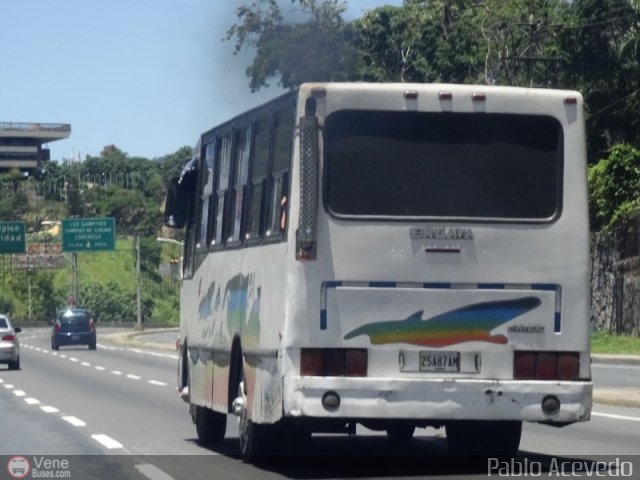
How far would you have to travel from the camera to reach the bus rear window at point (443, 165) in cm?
1190

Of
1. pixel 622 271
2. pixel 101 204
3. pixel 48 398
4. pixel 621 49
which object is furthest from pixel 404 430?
pixel 101 204

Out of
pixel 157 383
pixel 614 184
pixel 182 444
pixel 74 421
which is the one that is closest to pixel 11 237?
pixel 614 184

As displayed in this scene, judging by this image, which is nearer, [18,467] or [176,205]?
[18,467]

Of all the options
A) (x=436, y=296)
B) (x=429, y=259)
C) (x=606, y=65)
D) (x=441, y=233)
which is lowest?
(x=436, y=296)

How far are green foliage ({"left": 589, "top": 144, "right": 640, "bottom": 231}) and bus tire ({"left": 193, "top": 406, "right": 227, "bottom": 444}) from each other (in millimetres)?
30927

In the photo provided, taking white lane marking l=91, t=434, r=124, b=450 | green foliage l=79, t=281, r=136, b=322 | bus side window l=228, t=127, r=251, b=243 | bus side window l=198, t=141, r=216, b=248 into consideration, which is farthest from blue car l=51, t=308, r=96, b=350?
green foliage l=79, t=281, r=136, b=322

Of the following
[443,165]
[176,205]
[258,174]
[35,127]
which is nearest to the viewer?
[443,165]

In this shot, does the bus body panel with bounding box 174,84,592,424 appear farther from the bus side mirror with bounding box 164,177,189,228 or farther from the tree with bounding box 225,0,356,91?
the tree with bounding box 225,0,356,91

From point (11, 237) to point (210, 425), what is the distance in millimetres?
65532

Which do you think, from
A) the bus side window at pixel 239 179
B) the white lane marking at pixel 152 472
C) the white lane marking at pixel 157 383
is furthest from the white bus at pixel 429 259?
the white lane marking at pixel 157 383

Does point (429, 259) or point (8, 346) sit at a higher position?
point (429, 259)

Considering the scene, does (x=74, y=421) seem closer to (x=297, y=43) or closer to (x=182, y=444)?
(x=182, y=444)

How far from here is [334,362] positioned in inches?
458

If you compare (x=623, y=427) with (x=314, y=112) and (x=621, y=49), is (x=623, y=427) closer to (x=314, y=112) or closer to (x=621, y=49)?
(x=314, y=112)
